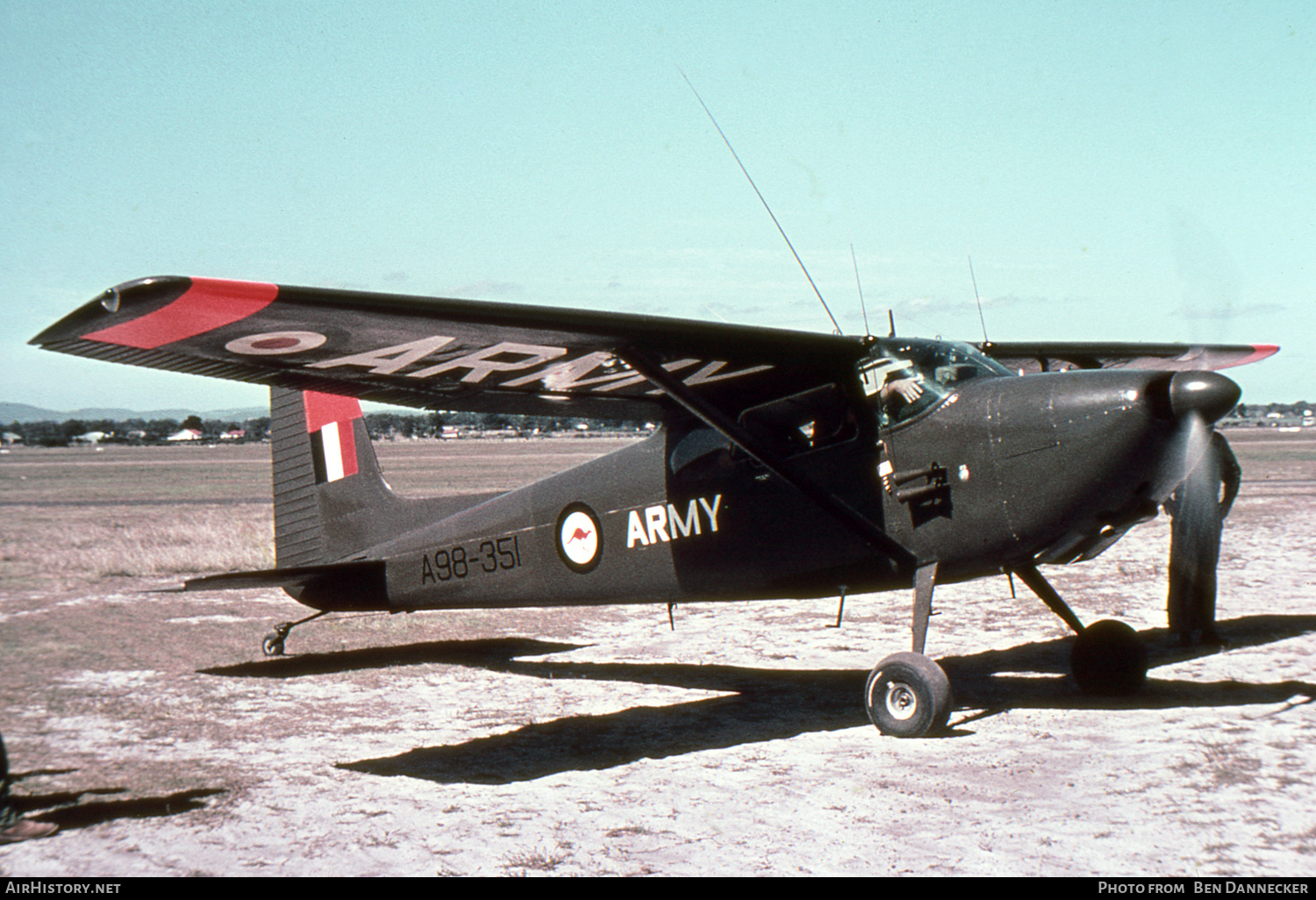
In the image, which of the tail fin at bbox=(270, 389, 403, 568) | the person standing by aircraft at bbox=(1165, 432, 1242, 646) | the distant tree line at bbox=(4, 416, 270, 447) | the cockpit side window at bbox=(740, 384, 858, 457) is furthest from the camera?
the distant tree line at bbox=(4, 416, 270, 447)

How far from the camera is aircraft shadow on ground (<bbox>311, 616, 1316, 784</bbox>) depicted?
6.11 metres

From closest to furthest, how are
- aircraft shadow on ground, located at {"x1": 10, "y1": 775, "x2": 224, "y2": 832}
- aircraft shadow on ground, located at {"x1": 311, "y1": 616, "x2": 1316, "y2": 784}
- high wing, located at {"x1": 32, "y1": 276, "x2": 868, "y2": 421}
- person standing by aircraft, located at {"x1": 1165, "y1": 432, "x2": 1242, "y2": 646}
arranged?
high wing, located at {"x1": 32, "y1": 276, "x2": 868, "y2": 421} → aircraft shadow on ground, located at {"x1": 10, "y1": 775, "x2": 224, "y2": 832} → aircraft shadow on ground, located at {"x1": 311, "y1": 616, "x2": 1316, "y2": 784} → person standing by aircraft, located at {"x1": 1165, "y1": 432, "x2": 1242, "y2": 646}

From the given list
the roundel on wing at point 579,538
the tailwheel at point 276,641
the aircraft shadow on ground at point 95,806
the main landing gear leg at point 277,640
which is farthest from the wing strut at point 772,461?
the tailwheel at point 276,641

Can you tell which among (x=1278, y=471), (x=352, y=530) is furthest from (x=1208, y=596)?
(x=1278, y=471)

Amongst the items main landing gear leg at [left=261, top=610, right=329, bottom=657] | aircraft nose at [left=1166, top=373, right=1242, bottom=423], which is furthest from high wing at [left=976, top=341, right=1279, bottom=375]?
main landing gear leg at [left=261, top=610, right=329, bottom=657]

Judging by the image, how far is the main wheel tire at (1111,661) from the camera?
7.32m

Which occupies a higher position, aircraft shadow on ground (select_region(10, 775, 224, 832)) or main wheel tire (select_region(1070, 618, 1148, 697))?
main wheel tire (select_region(1070, 618, 1148, 697))

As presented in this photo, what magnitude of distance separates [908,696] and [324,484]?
633 cm

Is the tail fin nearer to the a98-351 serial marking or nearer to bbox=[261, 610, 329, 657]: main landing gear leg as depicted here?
bbox=[261, 610, 329, 657]: main landing gear leg

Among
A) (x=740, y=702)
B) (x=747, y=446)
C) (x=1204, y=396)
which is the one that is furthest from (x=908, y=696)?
(x=1204, y=396)

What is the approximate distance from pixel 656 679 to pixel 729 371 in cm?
300

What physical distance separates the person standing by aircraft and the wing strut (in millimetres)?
3630

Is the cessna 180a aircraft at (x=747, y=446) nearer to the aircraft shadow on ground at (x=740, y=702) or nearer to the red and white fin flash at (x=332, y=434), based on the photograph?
the aircraft shadow on ground at (x=740, y=702)

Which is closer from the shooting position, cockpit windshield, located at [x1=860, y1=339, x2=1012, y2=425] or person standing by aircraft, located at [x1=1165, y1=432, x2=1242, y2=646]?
cockpit windshield, located at [x1=860, y1=339, x2=1012, y2=425]
